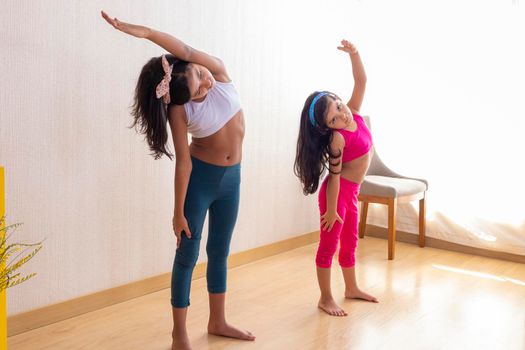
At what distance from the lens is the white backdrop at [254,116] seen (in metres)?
2.11

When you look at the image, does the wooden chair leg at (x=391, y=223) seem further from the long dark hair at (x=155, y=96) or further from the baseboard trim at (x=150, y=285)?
the long dark hair at (x=155, y=96)

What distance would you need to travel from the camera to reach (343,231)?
8.41 feet

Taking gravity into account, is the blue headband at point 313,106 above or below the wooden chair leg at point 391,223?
above

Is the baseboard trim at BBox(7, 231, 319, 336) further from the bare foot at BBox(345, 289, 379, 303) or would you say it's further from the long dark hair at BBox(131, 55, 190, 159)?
the long dark hair at BBox(131, 55, 190, 159)

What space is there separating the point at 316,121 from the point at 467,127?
4.91 ft

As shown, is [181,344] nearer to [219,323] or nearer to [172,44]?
[219,323]

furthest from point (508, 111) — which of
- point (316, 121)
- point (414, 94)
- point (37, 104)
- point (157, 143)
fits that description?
point (37, 104)

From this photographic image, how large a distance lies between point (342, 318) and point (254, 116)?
1.30 metres

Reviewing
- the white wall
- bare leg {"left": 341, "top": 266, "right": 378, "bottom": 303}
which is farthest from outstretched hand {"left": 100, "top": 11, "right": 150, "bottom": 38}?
bare leg {"left": 341, "top": 266, "right": 378, "bottom": 303}

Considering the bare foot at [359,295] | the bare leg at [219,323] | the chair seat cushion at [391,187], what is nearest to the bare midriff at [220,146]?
the bare leg at [219,323]

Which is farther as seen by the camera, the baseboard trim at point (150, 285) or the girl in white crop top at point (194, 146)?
the baseboard trim at point (150, 285)

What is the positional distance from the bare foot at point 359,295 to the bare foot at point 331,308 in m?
0.18

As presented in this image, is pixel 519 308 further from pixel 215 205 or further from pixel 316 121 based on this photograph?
pixel 215 205

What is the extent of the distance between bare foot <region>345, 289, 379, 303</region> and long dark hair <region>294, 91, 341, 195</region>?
56 cm
